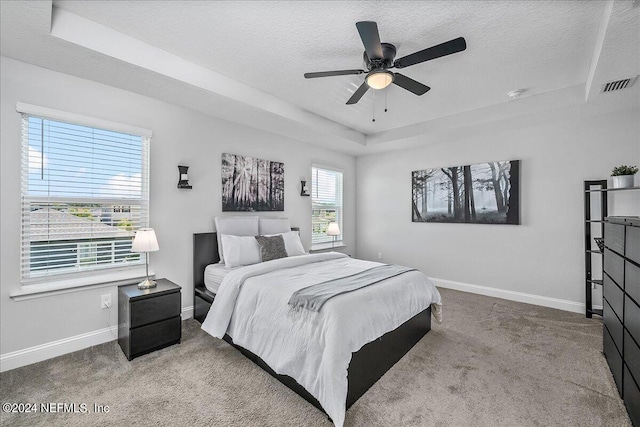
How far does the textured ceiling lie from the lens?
6.50 feet

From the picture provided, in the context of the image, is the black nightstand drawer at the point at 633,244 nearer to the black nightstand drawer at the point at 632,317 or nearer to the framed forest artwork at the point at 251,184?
the black nightstand drawer at the point at 632,317

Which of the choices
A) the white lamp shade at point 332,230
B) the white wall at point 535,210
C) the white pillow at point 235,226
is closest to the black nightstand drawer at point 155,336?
the white pillow at point 235,226

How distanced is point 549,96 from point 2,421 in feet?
18.3

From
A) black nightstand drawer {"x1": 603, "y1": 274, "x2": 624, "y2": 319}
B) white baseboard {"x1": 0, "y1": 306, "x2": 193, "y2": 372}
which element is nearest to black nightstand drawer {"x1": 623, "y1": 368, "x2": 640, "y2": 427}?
black nightstand drawer {"x1": 603, "y1": 274, "x2": 624, "y2": 319}

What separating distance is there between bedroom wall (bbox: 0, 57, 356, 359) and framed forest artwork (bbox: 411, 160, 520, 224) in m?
2.18

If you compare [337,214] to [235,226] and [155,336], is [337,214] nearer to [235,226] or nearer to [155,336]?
[235,226]

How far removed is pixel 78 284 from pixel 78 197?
816 millimetres

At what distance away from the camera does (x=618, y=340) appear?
202 centimetres

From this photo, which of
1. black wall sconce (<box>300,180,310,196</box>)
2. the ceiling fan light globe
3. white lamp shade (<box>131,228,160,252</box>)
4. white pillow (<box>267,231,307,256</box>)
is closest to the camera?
the ceiling fan light globe

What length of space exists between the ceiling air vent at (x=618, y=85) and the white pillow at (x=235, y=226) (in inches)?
162

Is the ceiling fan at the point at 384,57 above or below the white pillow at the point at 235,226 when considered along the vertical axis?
above

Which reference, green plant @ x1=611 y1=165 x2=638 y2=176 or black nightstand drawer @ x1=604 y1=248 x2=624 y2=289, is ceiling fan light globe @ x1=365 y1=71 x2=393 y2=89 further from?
green plant @ x1=611 y1=165 x2=638 y2=176

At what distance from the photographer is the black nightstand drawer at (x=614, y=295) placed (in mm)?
1977

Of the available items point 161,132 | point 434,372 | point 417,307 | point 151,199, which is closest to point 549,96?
point 417,307
